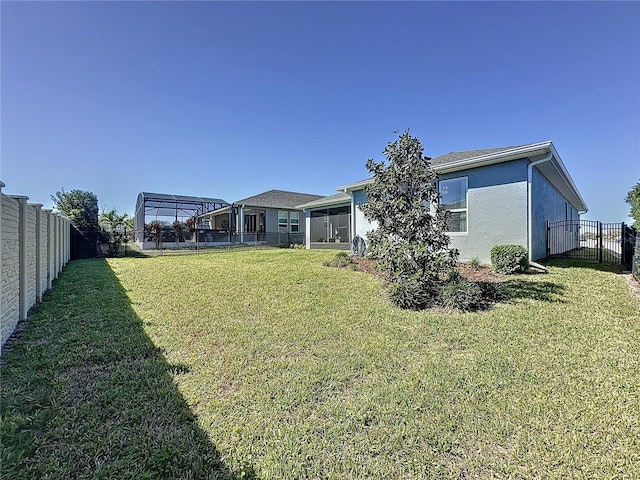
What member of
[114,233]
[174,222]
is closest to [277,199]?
[174,222]

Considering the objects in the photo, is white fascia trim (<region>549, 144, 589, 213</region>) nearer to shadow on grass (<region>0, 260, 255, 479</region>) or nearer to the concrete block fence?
shadow on grass (<region>0, 260, 255, 479</region>)

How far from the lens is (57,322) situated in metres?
4.86

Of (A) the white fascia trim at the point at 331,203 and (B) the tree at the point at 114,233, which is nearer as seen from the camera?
(A) the white fascia trim at the point at 331,203

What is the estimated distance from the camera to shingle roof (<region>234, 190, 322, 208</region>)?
2293 cm

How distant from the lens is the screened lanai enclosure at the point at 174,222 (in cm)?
2077

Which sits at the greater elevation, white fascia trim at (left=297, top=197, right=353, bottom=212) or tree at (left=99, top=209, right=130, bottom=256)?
white fascia trim at (left=297, top=197, right=353, bottom=212)

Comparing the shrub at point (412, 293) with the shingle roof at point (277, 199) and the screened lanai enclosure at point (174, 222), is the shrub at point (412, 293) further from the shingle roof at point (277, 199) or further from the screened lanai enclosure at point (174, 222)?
the shingle roof at point (277, 199)

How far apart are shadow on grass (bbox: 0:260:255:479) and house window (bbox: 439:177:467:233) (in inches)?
367

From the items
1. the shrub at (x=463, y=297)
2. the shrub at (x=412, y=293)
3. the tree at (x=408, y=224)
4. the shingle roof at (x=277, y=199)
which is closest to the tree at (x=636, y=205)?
the shrub at (x=463, y=297)

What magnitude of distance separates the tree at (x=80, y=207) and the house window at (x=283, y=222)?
479 inches

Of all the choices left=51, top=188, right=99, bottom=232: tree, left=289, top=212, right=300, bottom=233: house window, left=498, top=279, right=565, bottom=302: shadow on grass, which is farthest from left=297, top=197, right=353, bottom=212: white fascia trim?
left=51, top=188, right=99, bottom=232: tree

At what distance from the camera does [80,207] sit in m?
16.2

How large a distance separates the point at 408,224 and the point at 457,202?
503 cm

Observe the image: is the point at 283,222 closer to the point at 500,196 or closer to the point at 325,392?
the point at 500,196
